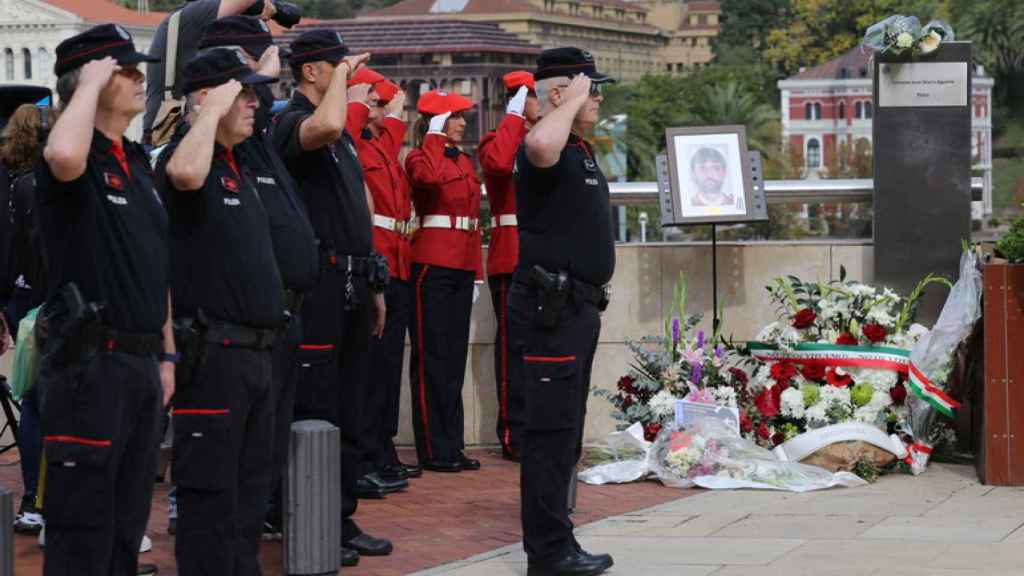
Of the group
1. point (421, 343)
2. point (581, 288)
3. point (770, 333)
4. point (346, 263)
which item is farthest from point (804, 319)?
point (346, 263)

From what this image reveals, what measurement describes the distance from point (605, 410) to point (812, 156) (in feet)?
436

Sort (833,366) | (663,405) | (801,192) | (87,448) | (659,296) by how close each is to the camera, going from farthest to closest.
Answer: (801,192) < (659,296) < (833,366) < (663,405) < (87,448)

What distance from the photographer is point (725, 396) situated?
9898mm

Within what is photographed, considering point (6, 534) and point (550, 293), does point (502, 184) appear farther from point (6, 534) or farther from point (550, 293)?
point (6, 534)

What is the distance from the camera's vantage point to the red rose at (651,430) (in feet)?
32.7

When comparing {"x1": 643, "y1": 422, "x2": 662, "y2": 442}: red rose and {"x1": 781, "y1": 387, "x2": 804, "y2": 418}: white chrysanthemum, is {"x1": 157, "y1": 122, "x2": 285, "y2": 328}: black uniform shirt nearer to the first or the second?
{"x1": 643, "y1": 422, "x2": 662, "y2": 442}: red rose

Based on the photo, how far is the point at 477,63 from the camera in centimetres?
15012

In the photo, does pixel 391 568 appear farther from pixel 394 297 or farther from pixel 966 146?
pixel 966 146

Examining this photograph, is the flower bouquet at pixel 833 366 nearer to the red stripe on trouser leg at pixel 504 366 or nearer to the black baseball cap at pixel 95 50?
the red stripe on trouser leg at pixel 504 366

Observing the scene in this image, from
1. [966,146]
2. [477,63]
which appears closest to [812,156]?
[477,63]

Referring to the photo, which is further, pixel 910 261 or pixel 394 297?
pixel 910 261

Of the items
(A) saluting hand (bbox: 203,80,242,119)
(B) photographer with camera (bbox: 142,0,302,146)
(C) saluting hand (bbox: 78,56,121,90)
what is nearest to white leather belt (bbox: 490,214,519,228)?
(B) photographer with camera (bbox: 142,0,302,146)

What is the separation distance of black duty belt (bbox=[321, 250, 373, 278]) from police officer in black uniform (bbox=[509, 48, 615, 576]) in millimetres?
596

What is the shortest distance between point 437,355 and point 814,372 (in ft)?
6.43
